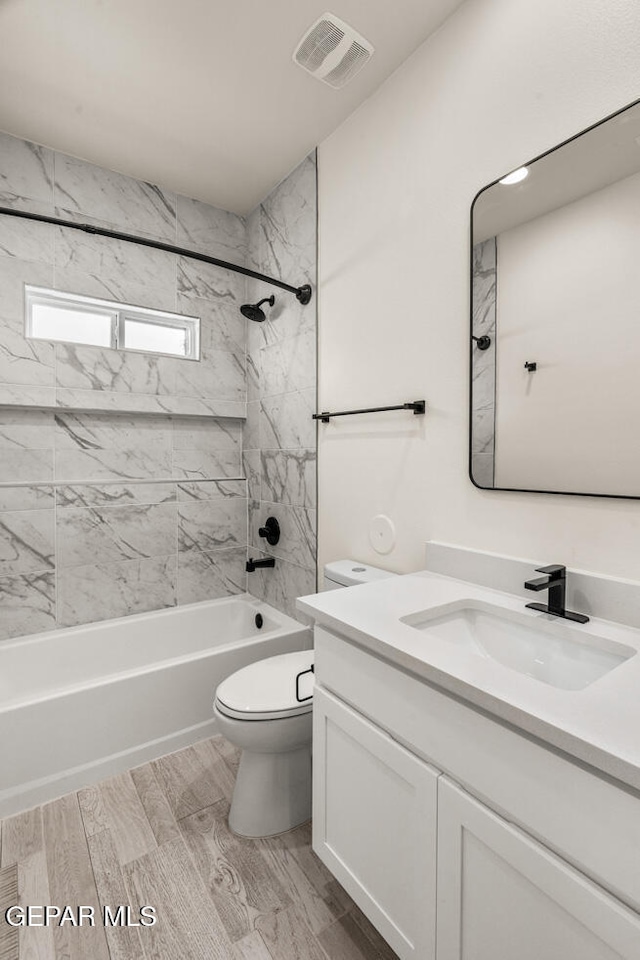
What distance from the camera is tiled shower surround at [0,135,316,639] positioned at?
2.14 m

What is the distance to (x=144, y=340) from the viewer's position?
8.38 ft

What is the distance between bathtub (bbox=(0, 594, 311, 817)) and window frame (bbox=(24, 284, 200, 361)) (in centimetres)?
143

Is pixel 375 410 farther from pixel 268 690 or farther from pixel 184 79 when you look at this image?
pixel 184 79

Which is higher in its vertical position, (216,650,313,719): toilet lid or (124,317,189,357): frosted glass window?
(124,317,189,357): frosted glass window

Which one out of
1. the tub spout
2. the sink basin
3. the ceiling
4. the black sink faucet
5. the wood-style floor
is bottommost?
the wood-style floor

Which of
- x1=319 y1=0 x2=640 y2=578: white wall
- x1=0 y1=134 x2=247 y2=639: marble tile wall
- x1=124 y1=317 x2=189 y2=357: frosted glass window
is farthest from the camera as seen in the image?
x1=124 y1=317 x2=189 y2=357: frosted glass window

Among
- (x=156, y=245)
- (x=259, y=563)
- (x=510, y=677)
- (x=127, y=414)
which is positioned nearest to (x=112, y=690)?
(x=259, y=563)

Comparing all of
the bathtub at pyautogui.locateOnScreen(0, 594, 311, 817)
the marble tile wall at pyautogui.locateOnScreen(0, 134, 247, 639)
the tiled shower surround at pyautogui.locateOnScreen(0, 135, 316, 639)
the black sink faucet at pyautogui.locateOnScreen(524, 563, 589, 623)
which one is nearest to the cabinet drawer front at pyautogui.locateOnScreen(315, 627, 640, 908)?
the black sink faucet at pyautogui.locateOnScreen(524, 563, 589, 623)

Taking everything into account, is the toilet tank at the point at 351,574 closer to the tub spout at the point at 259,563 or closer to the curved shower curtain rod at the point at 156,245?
the tub spout at the point at 259,563

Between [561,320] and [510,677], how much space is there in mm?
912

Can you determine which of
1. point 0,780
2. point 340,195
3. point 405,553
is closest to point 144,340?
point 340,195

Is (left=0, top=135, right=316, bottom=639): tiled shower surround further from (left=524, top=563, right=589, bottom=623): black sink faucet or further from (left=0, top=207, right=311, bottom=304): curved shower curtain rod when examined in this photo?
(left=524, top=563, right=589, bottom=623): black sink faucet

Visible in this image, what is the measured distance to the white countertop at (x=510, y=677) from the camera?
63 cm

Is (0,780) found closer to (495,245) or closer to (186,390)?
(186,390)
